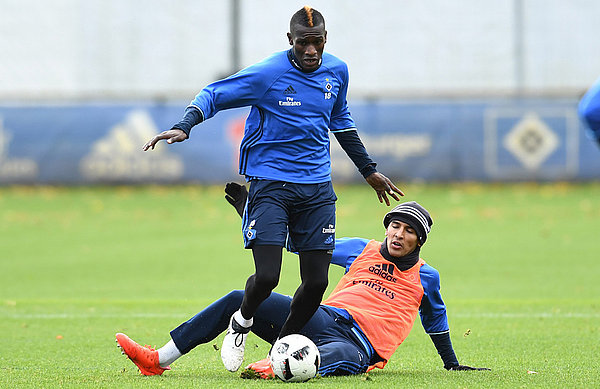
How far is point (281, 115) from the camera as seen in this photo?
6.09m

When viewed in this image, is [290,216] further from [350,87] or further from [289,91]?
[350,87]

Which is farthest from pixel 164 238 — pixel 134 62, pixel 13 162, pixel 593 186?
pixel 134 62

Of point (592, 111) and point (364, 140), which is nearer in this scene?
point (592, 111)

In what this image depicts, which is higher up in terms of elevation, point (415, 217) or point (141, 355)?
point (415, 217)

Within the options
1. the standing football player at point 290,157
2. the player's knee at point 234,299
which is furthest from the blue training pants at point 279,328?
the standing football player at point 290,157

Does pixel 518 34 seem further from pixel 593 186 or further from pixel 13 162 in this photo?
pixel 13 162

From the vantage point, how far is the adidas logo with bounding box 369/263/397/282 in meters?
6.39

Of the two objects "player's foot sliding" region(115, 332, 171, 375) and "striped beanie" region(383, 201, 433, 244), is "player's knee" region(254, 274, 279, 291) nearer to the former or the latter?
"player's foot sliding" region(115, 332, 171, 375)

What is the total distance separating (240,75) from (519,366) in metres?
2.58

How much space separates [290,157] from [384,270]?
1.01 meters

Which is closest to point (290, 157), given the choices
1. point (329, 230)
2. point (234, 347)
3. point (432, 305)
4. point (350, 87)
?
point (329, 230)

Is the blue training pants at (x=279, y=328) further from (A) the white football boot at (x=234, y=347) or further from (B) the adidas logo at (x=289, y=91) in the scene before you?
(B) the adidas logo at (x=289, y=91)

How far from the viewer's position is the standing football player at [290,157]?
19.4 ft

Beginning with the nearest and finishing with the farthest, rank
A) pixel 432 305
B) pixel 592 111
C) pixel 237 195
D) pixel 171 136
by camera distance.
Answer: pixel 592 111 → pixel 171 136 → pixel 432 305 → pixel 237 195
